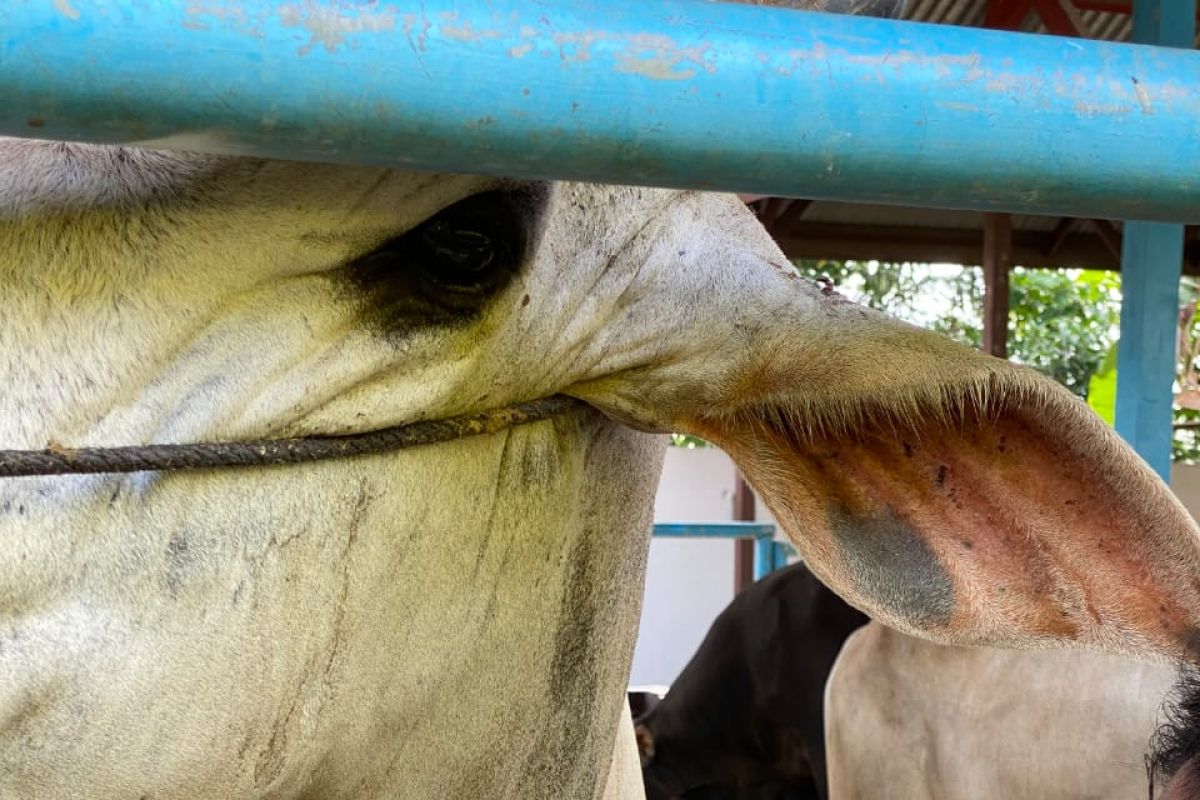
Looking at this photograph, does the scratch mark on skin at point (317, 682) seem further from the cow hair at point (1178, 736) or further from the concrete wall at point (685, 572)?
the concrete wall at point (685, 572)

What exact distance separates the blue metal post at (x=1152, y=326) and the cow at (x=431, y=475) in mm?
2978

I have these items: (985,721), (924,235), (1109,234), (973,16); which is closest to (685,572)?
(924,235)

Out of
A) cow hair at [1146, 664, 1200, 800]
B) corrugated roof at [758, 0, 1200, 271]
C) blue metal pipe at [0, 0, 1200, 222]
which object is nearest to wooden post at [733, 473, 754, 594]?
corrugated roof at [758, 0, 1200, 271]

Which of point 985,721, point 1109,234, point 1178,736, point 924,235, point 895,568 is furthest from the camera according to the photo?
point 924,235

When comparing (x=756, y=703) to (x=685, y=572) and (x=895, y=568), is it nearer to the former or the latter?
(x=685, y=572)

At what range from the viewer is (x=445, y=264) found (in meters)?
1.19

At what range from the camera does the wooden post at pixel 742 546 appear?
11258mm

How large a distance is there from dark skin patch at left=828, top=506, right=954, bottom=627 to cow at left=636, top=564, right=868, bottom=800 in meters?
5.49

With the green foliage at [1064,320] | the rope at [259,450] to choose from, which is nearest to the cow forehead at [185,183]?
the rope at [259,450]

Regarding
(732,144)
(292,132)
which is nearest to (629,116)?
(732,144)

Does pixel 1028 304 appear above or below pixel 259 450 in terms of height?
above

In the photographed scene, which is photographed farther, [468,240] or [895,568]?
[895,568]

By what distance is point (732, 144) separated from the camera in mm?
817

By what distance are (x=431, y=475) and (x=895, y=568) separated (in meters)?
0.52
